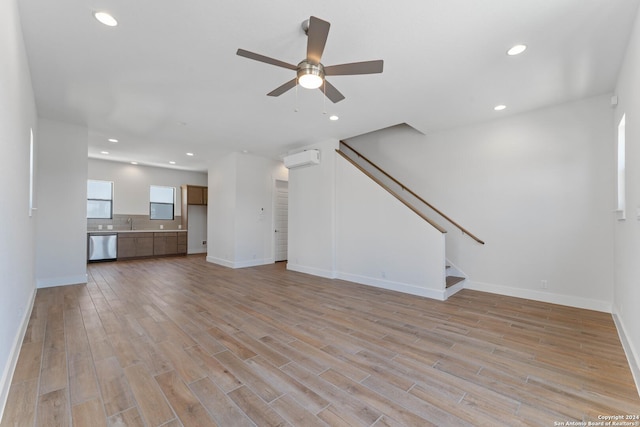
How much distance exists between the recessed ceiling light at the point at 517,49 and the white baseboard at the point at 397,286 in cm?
309

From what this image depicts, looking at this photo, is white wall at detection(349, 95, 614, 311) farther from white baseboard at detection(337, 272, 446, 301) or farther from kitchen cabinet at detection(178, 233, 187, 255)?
kitchen cabinet at detection(178, 233, 187, 255)

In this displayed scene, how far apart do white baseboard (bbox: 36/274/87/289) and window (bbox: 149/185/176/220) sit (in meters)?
4.18

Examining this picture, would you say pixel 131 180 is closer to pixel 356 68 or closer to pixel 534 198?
pixel 356 68

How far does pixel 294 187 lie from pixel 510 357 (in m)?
5.07

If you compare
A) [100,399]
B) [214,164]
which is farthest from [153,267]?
[100,399]

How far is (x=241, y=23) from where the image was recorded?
92.7 inches

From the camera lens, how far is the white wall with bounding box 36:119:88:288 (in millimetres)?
4629

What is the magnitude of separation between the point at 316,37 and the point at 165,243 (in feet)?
27.5

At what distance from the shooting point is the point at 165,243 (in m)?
8.55

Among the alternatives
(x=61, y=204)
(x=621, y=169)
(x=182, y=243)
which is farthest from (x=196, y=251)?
(x=621, y=169)

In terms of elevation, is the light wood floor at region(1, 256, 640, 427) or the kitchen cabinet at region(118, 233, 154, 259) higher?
the kitchen cabinet at region(118, 233, 154, 259)

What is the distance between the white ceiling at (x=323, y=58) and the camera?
2.20 meters

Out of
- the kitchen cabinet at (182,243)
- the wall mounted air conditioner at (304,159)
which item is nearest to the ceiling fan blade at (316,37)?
the wall mounted air conditioner at (304,159)

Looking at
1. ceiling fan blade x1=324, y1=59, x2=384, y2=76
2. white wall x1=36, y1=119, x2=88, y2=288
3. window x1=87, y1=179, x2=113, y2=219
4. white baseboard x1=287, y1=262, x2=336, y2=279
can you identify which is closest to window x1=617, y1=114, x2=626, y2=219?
ceiling fan blade x1=324, y1=59, x2=384, y2=76
